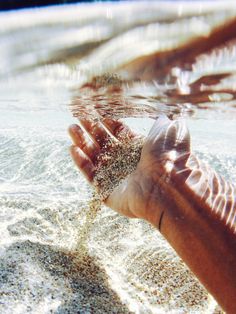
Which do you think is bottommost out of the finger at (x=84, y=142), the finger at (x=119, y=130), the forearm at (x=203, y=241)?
the forearm at (x=203, y=241)

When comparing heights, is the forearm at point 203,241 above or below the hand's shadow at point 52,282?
above

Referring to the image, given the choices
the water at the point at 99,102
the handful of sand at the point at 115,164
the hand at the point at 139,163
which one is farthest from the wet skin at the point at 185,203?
the water at the point at 99,102

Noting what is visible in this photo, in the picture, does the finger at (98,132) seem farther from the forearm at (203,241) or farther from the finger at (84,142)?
the forearm at (203,241)

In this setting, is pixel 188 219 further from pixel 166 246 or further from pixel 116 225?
pixel 116 225

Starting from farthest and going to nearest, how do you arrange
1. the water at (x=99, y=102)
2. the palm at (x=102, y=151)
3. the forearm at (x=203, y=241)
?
the palm at (x=102, y=151) → the forearm at (x=203, y=241) → the water at (x=99, y=102)

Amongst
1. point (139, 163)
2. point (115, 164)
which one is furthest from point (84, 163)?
point (139, 163)

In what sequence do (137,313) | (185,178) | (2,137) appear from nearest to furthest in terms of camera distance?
(137,313) → (185,178) → (2,137)

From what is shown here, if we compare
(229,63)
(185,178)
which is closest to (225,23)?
(229,63)
